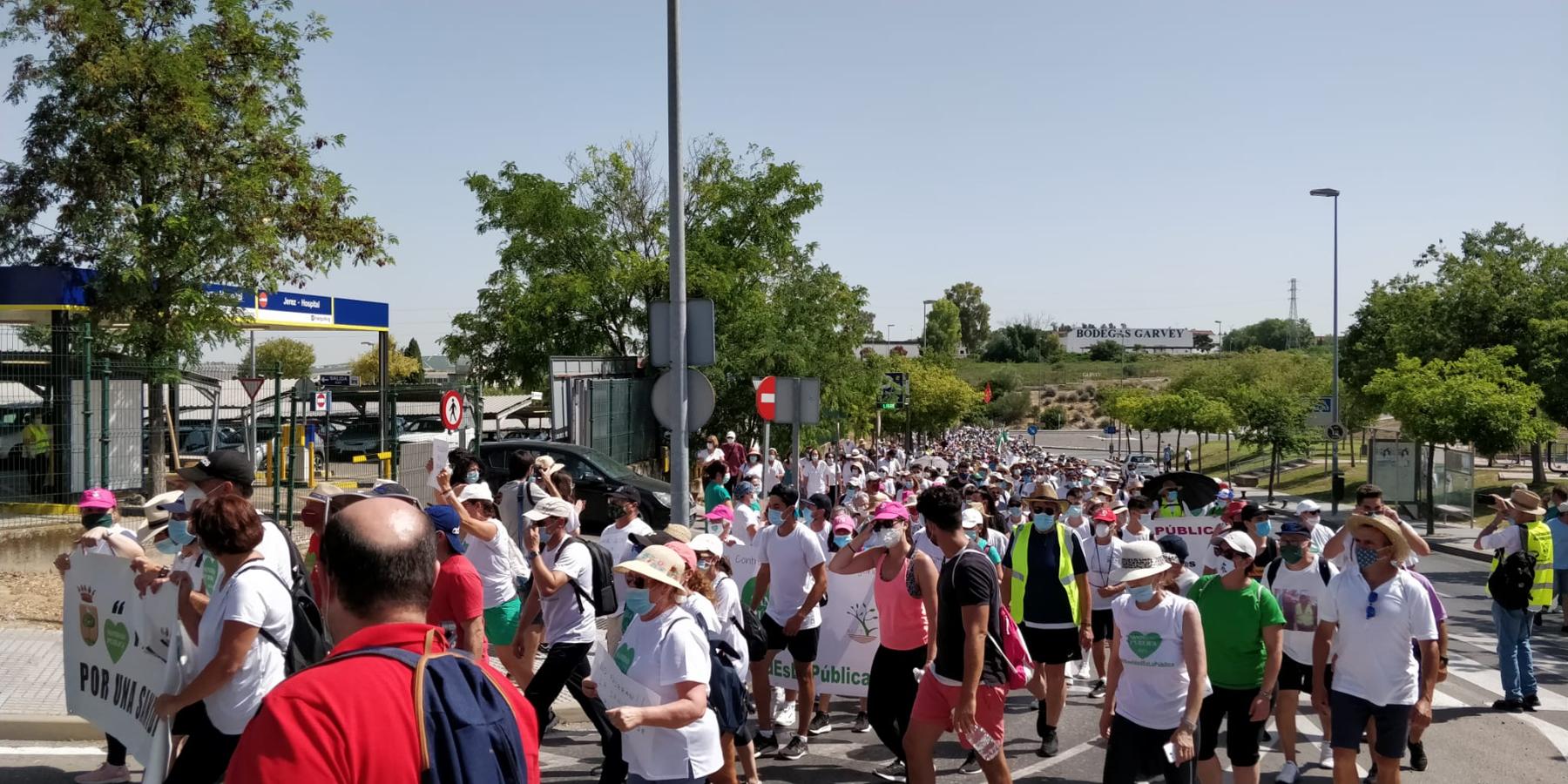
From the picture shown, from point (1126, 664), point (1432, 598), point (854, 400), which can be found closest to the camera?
point (1126, 664)

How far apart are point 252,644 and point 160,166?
12.7 m

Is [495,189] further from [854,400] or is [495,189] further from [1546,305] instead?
[1546,305]

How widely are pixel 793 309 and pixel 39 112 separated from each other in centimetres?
1675

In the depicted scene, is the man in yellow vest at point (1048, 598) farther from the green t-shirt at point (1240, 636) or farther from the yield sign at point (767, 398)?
the yield sign at point (767, 398)

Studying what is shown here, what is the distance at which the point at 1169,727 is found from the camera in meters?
5.54

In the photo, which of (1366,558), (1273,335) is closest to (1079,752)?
(1366,558)

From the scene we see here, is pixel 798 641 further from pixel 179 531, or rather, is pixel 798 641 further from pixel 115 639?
pixel 115 639

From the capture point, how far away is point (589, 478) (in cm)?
1791

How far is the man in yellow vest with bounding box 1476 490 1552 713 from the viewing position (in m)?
9.53

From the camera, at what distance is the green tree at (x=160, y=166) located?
14.9 metres

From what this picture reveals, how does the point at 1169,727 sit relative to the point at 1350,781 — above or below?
above

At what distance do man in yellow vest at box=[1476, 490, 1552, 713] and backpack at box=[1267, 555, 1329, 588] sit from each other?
9.49 ft

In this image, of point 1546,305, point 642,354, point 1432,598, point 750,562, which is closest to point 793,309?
point 642,354

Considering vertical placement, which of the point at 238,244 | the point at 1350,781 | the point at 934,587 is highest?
the point at 238,244
